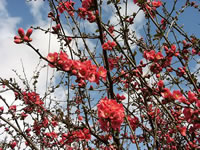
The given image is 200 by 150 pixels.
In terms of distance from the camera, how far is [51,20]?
3.02 meters

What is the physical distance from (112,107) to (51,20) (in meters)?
2.05

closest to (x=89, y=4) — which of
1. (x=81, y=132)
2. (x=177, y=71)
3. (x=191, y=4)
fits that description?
(x=81, y=132)

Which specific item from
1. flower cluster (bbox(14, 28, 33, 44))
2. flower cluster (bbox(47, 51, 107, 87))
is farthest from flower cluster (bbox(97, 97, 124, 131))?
flower cluster (bbox(14, 28, 33, 44))

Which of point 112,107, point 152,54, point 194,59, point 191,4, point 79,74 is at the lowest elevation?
point 112,107

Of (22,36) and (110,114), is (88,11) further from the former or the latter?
(110,114)

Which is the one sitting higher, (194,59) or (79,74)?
(194,59)

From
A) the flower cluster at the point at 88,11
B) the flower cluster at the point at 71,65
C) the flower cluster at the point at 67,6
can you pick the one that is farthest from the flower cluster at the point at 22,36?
the flower cluster at the point at 67,6

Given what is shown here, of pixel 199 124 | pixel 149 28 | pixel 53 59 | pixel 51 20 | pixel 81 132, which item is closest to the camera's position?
pixel 199 124

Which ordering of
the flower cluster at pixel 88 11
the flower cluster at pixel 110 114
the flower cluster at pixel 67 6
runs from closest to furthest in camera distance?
1. the flower cluster at pixel 110 114
2. the flower cluster at pixel 88 11
3. the flower cluster at pixel 67 6

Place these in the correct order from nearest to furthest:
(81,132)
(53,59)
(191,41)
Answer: (53,59) → (81,132) → (191,41)

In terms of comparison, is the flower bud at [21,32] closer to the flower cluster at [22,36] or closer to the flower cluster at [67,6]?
the flower cluster at [22,36]

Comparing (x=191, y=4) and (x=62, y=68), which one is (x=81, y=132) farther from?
(x=191, y=4)

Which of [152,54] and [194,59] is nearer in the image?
[152,54]

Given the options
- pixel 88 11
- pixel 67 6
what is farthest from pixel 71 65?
pixel 67 6
